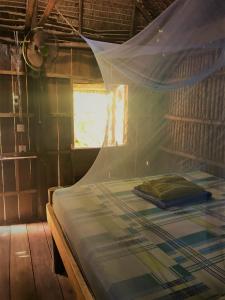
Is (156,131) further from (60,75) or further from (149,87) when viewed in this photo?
(60,75)

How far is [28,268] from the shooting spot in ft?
8.63

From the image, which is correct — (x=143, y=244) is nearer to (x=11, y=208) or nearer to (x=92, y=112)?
(x=11, y=208)

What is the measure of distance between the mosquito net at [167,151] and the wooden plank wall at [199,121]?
0.01 meters

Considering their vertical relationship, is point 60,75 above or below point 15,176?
above

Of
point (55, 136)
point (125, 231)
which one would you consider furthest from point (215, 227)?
point (55, 136)

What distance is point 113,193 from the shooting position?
243 cm

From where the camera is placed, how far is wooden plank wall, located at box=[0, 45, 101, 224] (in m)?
3.49

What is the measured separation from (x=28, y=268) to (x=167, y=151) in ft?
6.64

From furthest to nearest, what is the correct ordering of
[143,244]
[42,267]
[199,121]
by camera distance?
[199,121] < [42,267] < [143,244]

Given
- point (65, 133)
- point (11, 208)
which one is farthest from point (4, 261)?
point (65, 133)

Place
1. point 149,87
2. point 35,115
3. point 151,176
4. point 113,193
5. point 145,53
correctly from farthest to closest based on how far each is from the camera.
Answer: point 35,115, point 149,87, point 151,176, point 145,53, point 113,193

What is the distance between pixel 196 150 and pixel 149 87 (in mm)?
930

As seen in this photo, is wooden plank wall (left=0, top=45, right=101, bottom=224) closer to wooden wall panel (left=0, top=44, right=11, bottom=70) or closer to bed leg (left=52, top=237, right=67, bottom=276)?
wooden wall panel (left=0, top=44, right=11, bottom=70)

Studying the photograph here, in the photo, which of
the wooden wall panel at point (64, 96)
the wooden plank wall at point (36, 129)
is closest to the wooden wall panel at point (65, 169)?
the wooden plank wall at point (36, 129)
